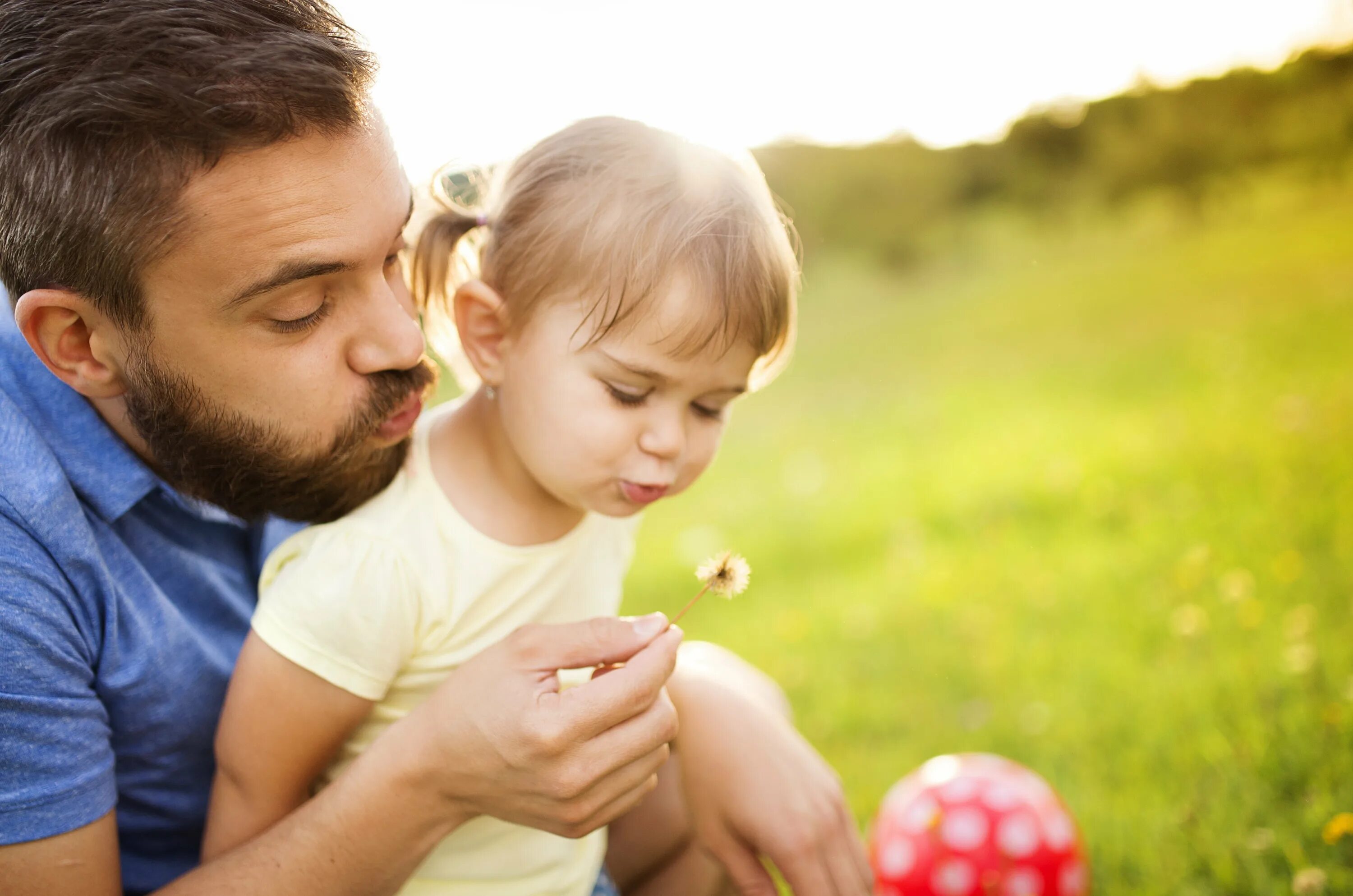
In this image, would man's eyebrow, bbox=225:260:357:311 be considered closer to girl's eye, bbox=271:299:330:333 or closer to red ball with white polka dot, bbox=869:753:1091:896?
girl's eye, bbox=271:299:330:333

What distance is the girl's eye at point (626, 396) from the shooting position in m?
1.77

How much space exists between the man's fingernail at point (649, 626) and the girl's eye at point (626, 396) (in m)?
0.37

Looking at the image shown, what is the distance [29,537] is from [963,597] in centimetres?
364

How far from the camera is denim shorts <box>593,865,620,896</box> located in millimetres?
2076

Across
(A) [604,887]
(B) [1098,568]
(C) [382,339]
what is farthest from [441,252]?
(B) [1098,568]

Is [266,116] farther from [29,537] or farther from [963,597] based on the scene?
[963,597]

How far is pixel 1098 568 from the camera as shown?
4363 mm

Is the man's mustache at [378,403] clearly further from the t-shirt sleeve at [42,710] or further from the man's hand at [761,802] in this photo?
the man's hand at [761,802]

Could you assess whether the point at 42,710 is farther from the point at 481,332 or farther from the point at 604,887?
the point at 604,887

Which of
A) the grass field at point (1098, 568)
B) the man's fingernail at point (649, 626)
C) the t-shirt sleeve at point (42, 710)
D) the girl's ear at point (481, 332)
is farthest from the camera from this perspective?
the grass field at point (1098, 568)

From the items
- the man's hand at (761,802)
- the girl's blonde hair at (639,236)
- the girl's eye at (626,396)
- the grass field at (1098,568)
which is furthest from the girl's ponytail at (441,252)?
the grass field at (1098,568)

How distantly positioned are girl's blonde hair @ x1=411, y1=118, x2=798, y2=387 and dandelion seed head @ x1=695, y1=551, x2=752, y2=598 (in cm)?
37

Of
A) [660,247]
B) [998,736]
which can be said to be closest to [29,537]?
[660,247]

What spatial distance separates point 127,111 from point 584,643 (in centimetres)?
102
